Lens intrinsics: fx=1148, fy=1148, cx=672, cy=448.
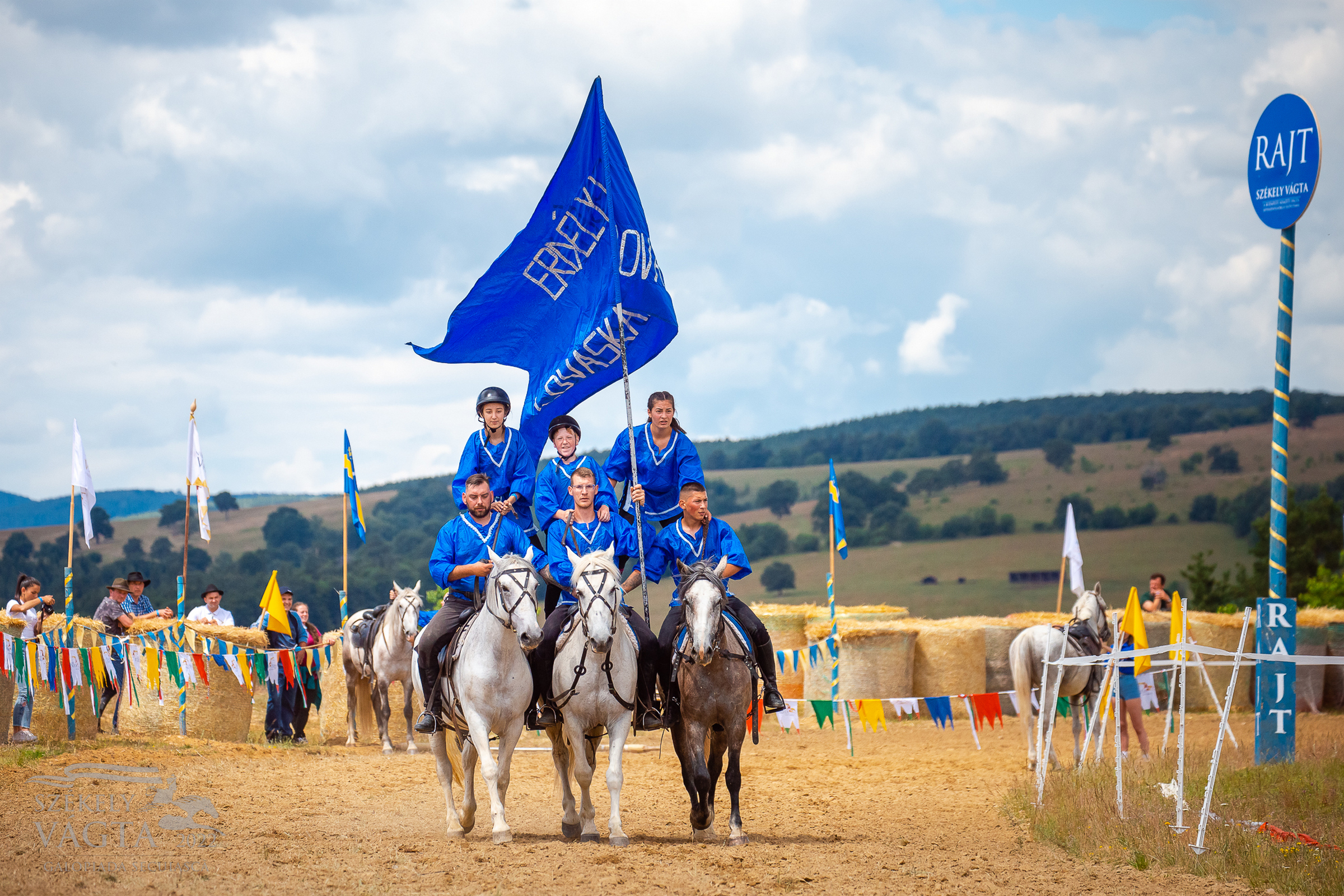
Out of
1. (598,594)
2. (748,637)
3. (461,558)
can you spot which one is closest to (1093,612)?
(748,637)

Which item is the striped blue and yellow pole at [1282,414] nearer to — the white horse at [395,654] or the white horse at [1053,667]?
the white horse at [1053,667]

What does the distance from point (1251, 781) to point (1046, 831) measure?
2.15 metres

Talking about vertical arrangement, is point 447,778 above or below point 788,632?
above

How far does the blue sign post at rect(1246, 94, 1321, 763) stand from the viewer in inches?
419

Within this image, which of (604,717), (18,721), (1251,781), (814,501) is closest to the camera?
(604,717)

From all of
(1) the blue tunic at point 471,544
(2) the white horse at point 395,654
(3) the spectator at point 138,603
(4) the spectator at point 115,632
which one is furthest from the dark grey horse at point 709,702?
(3) the spectator at point 138,603

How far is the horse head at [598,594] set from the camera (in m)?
7.21

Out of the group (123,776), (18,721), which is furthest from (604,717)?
(18,721)

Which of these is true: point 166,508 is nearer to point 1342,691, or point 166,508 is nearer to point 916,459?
point 916,459

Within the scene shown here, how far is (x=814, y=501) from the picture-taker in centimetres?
8362

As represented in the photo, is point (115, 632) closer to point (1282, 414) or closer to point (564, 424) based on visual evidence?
point (564, 424)

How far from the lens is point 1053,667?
508 inches

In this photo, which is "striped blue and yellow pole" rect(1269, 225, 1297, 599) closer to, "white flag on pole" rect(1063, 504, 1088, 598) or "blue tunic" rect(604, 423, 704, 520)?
"blue tunic" rect(604, 423, 704, 520)

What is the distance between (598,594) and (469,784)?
213 cm
